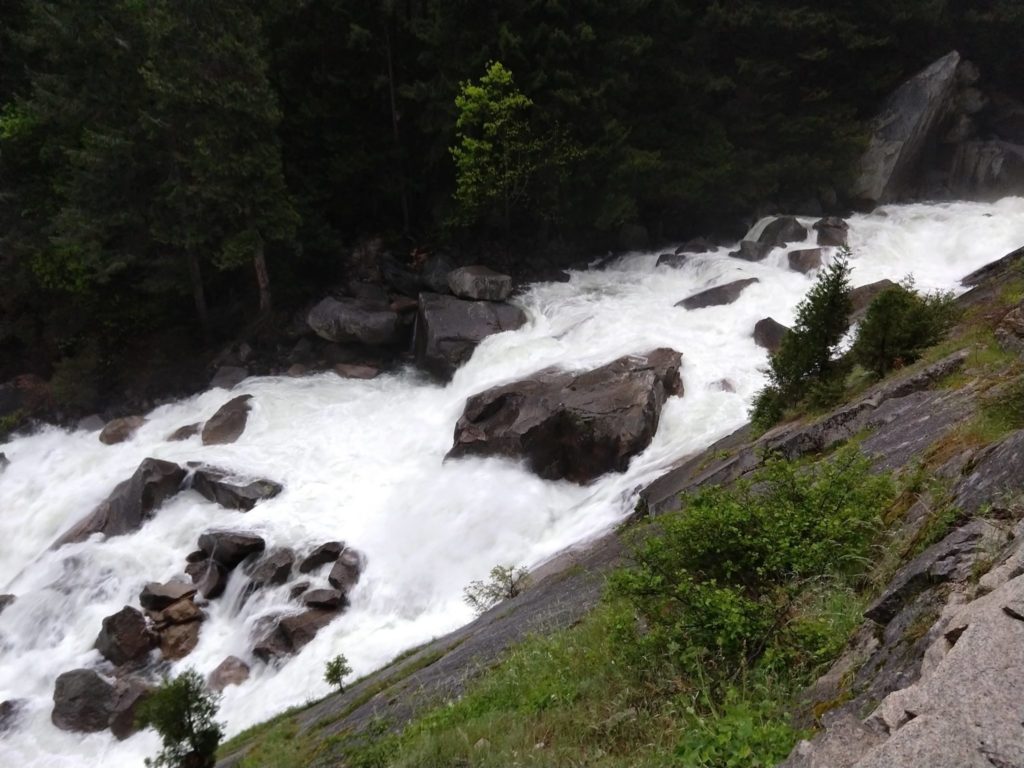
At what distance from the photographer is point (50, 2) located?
68.9 feet

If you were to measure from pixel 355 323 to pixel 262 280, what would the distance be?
12.0 ft

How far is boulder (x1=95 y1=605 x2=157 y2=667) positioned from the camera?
12.7m

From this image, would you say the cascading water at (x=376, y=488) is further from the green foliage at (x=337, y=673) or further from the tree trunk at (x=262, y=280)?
the tree trunk at (x=262, y=280)

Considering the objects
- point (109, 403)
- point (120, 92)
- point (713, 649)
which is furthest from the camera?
point (109, 403)

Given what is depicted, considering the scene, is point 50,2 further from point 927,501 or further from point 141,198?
point 927,501

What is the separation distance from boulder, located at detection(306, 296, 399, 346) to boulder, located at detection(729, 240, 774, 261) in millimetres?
11924

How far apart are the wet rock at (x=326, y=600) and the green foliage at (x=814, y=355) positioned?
7879 millimetres

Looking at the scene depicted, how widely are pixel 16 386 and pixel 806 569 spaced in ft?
86.2

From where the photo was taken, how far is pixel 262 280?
22922 mm

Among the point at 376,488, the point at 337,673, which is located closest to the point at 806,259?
the point at 376,488

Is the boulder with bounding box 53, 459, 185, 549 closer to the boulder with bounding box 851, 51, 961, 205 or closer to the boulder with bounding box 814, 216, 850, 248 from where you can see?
the boulder with bounding box 814, 216, 850, 248

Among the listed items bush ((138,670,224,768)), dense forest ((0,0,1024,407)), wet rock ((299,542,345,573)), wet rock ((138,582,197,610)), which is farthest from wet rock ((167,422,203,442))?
bush ((138,670,224,768))

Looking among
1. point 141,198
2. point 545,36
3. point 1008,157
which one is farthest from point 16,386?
point 1008,157

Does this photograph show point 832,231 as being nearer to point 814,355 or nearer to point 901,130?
point 901,130
